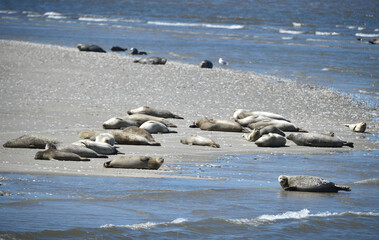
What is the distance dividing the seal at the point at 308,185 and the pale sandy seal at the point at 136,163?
136cm

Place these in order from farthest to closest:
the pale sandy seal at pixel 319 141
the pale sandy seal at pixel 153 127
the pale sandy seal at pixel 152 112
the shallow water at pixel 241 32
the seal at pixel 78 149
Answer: the shallow water at pixel 241 32, the pale sandy seal at pixel 152 112, the pale sandy seal at pixel 153 127, the pale sandy seal at pixel 319 141, the seal at pixel 78 149

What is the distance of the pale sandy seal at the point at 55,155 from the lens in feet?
24.5

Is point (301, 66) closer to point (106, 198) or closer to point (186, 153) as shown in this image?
point (186, 153)

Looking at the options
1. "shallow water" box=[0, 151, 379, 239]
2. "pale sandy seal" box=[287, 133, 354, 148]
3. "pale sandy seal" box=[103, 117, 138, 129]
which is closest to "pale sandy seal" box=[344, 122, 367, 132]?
"pale sandy seal" box=[287, 133, 354, 148]

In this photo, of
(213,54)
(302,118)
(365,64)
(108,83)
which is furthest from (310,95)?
(213,54)

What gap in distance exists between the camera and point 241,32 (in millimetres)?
37469

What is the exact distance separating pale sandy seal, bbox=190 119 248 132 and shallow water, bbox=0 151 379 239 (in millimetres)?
2582

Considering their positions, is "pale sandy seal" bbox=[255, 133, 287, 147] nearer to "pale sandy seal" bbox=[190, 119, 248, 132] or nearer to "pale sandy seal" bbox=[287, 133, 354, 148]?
"pale sandy seal" bbox=[287, 133, 354, 148]

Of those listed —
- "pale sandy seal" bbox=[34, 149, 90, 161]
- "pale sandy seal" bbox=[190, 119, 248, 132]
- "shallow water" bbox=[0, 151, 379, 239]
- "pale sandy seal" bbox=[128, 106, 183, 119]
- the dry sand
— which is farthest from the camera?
"pale sandy seal" bbox=[128, 106, 183, 119]

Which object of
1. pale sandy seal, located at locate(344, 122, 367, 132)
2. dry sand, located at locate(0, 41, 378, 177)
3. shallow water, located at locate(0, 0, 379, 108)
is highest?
shallow water, located at locate(0, 0, 379, 108)

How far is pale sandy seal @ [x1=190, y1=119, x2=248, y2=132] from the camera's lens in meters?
10.1

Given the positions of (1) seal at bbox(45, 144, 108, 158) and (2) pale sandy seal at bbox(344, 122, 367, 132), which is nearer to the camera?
(1) seal at bbox(45, 144, 108, 158)

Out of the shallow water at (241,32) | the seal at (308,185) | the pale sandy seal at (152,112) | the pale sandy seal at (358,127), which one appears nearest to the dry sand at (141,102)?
the pale sandy seal at (358,127)

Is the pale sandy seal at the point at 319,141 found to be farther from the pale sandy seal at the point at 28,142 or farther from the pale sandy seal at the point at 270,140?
the pale sandy seal at the point at 28,142
